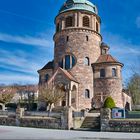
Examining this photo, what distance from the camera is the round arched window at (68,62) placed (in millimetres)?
41312

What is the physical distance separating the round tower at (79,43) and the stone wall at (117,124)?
16497 millimetres

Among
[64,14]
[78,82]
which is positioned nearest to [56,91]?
[78,82]

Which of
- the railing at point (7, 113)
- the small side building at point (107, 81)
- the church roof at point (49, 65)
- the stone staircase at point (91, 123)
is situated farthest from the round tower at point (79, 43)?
the railing at point (7, 113)

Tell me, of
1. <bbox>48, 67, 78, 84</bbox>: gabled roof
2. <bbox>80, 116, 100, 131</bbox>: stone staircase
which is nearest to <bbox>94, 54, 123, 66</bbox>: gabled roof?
<bbox>48, 67, 78, 84</bbox>: gabled roof

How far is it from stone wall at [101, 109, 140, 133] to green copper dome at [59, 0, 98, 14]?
82.6ft

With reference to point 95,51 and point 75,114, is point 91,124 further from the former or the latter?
point 95,51

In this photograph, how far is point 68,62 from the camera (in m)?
41.6

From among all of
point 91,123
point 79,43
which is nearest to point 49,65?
point 79,43

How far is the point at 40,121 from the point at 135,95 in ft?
127

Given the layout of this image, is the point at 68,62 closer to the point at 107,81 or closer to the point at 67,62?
the point at 67,62

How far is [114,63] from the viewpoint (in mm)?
40500

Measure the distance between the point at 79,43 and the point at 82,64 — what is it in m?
3.62

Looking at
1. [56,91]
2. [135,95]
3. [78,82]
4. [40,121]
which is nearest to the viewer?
[40,121]

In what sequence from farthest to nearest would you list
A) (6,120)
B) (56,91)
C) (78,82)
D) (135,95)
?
(135,95) → (78,82) → (56,91) → (6,120)
